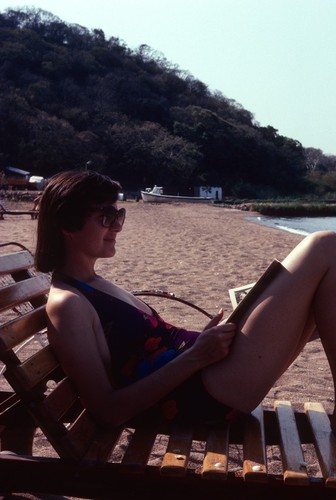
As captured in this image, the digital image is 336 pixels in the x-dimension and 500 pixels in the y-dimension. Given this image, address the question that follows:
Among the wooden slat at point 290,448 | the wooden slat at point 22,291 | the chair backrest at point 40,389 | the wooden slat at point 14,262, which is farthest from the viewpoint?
the wooden slat at point 14,262

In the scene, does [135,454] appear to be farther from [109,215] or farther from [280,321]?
[109,215]

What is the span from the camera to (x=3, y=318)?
5.30m

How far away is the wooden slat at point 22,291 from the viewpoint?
241cm

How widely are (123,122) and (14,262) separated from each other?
7302 cm

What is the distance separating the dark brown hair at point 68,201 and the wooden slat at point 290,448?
95 cm

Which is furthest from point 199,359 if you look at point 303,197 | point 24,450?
point 303,197

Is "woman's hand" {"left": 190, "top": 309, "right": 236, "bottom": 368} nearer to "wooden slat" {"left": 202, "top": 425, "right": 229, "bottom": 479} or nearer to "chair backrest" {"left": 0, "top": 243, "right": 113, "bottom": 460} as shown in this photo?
"wooden slat" {"left": 202, "top": 425, "right": 229, "bottom": 479}

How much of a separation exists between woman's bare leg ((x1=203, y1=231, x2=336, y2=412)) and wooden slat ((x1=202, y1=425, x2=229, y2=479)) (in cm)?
10

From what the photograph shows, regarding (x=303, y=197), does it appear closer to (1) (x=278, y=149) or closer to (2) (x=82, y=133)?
(1) (x=278, y=149)

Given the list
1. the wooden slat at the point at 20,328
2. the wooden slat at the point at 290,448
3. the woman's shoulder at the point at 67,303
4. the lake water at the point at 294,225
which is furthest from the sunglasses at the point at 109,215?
the lake water at the point at 294,225

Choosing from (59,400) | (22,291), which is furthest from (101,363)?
(22,291)

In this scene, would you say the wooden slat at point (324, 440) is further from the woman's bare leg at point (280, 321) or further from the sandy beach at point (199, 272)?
the sandy beach at point (199, 272)

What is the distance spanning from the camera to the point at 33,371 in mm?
1957

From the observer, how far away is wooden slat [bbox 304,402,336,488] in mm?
1751
